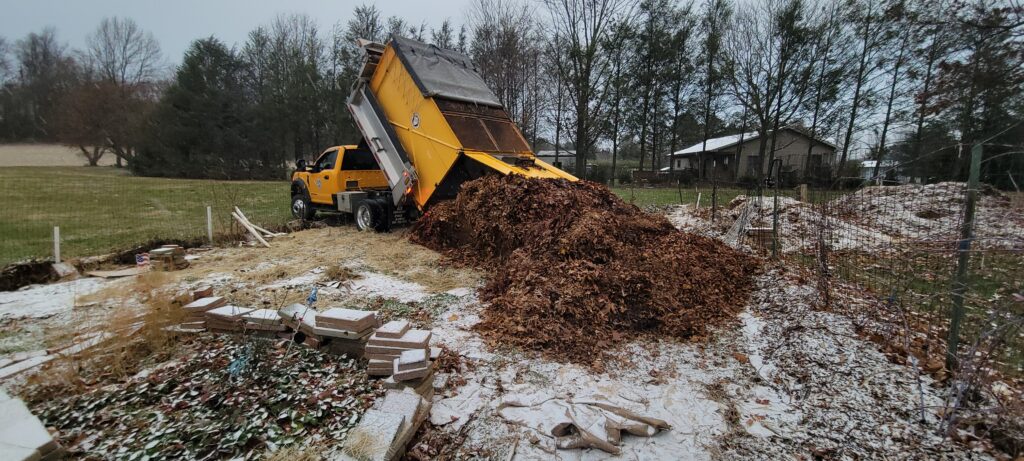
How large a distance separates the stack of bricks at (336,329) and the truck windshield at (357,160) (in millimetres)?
6653

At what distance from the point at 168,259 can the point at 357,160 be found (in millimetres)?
4464

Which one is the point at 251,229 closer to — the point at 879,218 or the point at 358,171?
the point at 358,171

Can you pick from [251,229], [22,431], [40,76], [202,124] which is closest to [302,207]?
[251,229]

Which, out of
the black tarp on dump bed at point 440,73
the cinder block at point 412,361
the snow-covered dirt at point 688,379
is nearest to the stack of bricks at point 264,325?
the snow-covered dirt at point 688,379

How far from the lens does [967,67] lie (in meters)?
6.18

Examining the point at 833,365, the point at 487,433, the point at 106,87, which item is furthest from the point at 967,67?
the point at 106,87

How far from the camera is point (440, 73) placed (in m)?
8.09

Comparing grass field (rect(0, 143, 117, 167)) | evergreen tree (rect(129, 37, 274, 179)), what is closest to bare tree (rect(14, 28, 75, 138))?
grass field (rect(0, 143, 117, 167))

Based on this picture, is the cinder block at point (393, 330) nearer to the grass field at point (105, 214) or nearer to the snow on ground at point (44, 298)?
the snow on ground at point (44, 298)

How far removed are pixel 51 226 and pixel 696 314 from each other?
12943 mm

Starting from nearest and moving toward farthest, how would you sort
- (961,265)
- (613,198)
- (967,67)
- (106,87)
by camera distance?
(961,265) < (967,67) < (613,198) < (106,87)

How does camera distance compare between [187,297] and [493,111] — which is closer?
[187,297]

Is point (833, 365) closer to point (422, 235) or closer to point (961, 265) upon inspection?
point (961, 265)

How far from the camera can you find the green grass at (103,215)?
7.95 metres
